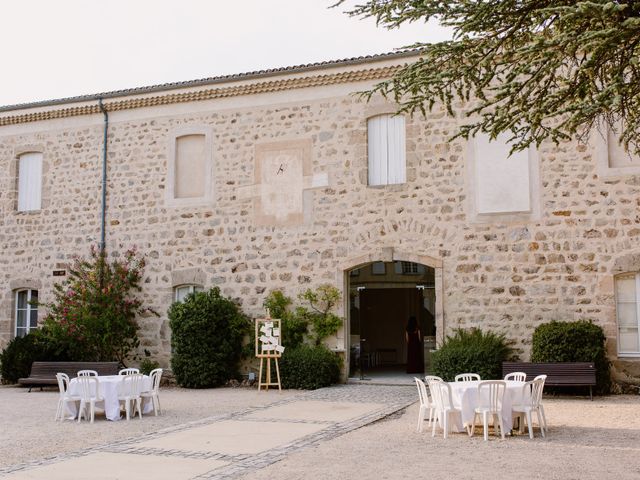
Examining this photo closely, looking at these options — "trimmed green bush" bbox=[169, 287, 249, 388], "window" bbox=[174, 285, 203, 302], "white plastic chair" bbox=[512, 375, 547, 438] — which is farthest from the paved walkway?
"window" bbox=[174, 285, 203, 302]

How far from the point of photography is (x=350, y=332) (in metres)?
14.6

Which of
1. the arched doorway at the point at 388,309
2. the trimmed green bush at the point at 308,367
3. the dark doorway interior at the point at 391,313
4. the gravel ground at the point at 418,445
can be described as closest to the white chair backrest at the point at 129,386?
the gravel ground at the point at 418,445

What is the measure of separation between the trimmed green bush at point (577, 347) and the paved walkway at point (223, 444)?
7.38ft

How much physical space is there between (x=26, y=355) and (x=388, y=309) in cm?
970

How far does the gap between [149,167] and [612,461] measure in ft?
37.5

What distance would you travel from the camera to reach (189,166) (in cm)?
1558

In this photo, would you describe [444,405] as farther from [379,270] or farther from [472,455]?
[379,270]

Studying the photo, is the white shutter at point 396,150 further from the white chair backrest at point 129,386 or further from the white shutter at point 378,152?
the white chair backrest at point 129,386

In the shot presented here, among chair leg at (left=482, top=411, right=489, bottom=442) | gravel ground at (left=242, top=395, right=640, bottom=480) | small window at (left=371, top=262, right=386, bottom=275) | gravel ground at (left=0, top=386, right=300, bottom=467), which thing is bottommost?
gravel ground at (left=0, top=386, right=300, bottom=467)

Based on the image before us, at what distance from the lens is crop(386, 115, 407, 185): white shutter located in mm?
13945

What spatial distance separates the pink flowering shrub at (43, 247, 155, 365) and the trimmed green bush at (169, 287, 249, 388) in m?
1.49

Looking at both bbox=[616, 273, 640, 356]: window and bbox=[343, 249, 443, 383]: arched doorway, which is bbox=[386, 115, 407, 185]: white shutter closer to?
bbox=[343, 249, 443, 383]: arched doorway

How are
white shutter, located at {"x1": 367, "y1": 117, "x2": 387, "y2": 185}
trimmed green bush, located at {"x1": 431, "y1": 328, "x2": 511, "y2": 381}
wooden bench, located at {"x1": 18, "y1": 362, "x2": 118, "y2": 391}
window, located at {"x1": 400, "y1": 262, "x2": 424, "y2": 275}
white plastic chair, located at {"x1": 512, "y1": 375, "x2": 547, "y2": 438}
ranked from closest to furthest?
white plastic chair, located at {"x1": 512, "y1": 375, "x2": 547, "y2": 438} → trimmed green bush, located at {"x1": 431, "y1": 328, "x2": 511, "y2": 381} → wooden bench, located at {"x1": 18, "y1": 362, "x2": 118, "y2": 391} → white shutter, located at {"x1": 367, "y1": 117, "x2": 387, "y2": 185} → window, located at {"x1": 400, "y1": 262, "x2": 424, "y2": 275}

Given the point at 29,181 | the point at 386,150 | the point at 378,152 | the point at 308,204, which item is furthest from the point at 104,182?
the point at 386,150
